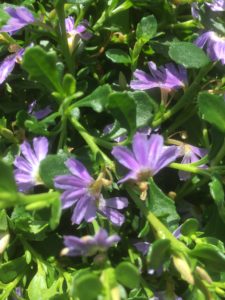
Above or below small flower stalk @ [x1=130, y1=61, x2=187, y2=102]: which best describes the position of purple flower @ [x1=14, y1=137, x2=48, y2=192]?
below

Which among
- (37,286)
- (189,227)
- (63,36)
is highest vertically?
(63,36)

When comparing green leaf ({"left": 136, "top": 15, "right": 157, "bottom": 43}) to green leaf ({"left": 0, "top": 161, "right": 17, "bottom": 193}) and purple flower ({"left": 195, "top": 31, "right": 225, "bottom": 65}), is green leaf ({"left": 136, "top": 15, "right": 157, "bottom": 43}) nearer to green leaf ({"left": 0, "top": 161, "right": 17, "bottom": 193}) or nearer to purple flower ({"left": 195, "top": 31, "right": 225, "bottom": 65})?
purple flower ({"left": 195, "top": 31, "right": 225, "bottom": 65})

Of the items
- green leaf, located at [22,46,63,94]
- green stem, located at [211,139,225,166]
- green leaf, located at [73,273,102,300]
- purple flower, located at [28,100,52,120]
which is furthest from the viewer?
purple flower, located at [28,100,52,120]

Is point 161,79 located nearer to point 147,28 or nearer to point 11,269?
point 147,28

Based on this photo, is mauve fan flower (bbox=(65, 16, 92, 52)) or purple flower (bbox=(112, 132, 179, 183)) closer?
purple flower (bbox=(112, 132, 179, 183))

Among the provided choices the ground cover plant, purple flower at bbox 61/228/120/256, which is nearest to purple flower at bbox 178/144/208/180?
the ground cover plant

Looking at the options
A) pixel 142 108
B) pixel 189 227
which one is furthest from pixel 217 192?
pixel 142 108

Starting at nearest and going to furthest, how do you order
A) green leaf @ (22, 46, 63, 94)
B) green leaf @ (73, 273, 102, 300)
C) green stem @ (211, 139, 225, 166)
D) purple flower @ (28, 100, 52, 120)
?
1. green leaf @ (73, 273, 102, 300)
2. green leaf @ (22, 46, 63, 94)
3. green stem @ (211, 139, 225, 166)
4. purple flower @ (28, 100, 52, 120)

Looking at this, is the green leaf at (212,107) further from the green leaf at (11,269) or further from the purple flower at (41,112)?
the green leaf at (11,269)
